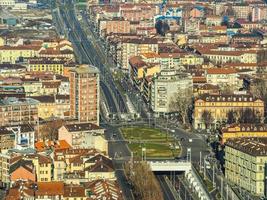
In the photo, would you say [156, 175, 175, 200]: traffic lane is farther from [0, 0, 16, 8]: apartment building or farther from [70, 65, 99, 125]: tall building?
[0, 0, 16, 8]: apartment building

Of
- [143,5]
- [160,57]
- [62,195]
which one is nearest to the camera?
[62,195]

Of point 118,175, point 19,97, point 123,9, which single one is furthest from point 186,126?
point 123,9

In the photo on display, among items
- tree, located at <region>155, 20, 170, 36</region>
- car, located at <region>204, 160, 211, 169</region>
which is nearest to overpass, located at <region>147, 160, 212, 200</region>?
car, located at <region>204, 160, 211, 169</region>

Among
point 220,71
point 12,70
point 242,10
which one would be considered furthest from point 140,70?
point 242,10

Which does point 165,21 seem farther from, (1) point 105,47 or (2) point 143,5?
(1) point 105,47

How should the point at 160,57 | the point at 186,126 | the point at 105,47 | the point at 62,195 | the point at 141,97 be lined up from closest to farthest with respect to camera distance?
the point at 62,195 < the point at 186,126 < the point at 141,97 < the point at 160,57 < the point at 105,47

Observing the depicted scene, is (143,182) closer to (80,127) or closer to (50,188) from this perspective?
(50,188)
